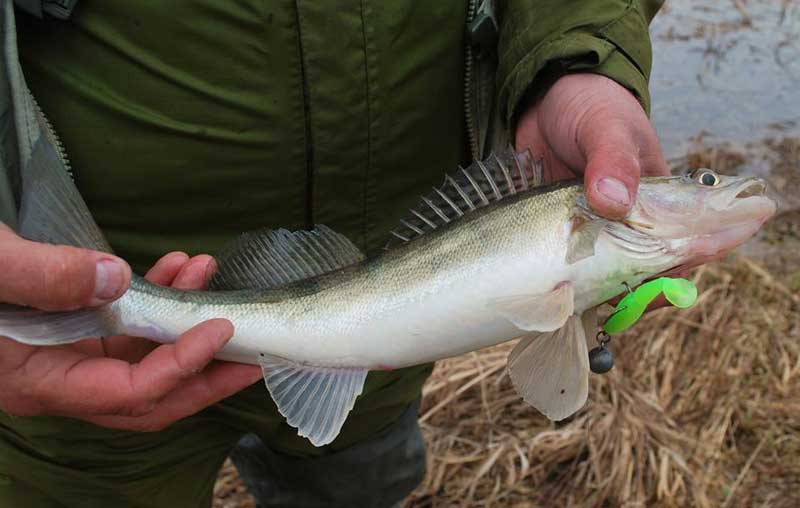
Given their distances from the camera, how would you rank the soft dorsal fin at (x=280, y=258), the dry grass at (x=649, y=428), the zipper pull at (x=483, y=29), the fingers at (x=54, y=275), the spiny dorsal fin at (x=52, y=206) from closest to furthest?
the fingers at (x=54, y=275) < the spiny dorsal fin at (x=52, y=206) < the soft dorsal fin at (x=280, y=258) < the zipper pull at (x=483, y=29) < the dry grass at (x=649, y=428)

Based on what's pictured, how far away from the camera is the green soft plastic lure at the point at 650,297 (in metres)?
1.74

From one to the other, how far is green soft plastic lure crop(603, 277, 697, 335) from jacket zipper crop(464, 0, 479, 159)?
0.69m

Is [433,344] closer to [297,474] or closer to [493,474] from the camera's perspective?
[297,474]

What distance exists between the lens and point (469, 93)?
2242mm

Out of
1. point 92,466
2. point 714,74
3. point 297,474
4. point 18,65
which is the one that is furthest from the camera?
point 714,74

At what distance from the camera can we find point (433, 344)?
1.83m

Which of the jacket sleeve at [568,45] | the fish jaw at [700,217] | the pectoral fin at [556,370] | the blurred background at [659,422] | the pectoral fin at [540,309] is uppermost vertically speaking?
the jacket sleeve at [568,45]

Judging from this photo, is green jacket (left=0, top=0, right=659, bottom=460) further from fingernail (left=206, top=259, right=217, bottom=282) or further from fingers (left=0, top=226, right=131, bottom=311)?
fingers (left=0, top=226, right=131, bottom=311)

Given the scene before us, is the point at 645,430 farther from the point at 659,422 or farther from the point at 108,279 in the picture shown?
the point at 108,279

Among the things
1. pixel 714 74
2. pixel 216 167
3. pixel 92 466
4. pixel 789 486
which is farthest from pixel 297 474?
pixel 714 74

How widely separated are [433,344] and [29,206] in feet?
3.21

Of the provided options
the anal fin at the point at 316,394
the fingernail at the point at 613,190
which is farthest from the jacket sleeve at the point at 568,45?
the anal fin at the point at 316,394

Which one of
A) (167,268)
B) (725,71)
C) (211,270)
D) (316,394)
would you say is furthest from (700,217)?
(725,71)

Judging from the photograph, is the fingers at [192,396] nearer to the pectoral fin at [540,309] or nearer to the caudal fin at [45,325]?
the caudal fin at [45,325]
